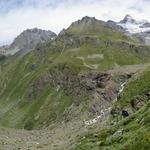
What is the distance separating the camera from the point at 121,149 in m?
→ 60.2

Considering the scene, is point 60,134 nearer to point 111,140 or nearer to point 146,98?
point 146,98

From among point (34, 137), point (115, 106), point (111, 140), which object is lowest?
point (34, 137)

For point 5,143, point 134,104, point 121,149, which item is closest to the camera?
point 121,149

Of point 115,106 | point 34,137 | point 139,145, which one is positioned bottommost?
point 34,137

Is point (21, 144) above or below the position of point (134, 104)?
below

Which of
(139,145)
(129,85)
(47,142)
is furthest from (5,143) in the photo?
(139,145)

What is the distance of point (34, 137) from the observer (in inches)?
7436

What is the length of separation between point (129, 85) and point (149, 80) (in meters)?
11.2

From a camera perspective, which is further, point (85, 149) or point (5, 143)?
point (5, 143)

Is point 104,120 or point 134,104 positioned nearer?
point 134,104

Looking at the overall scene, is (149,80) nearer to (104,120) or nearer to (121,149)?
(104,120)

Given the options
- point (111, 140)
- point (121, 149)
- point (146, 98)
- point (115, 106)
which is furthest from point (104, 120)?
point (121, 149)

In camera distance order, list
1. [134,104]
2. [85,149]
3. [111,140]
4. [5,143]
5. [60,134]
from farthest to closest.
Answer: [60,134]
[134,104]
[5,143]
[85,149]
[111,140]

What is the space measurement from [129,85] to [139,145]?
137 m
